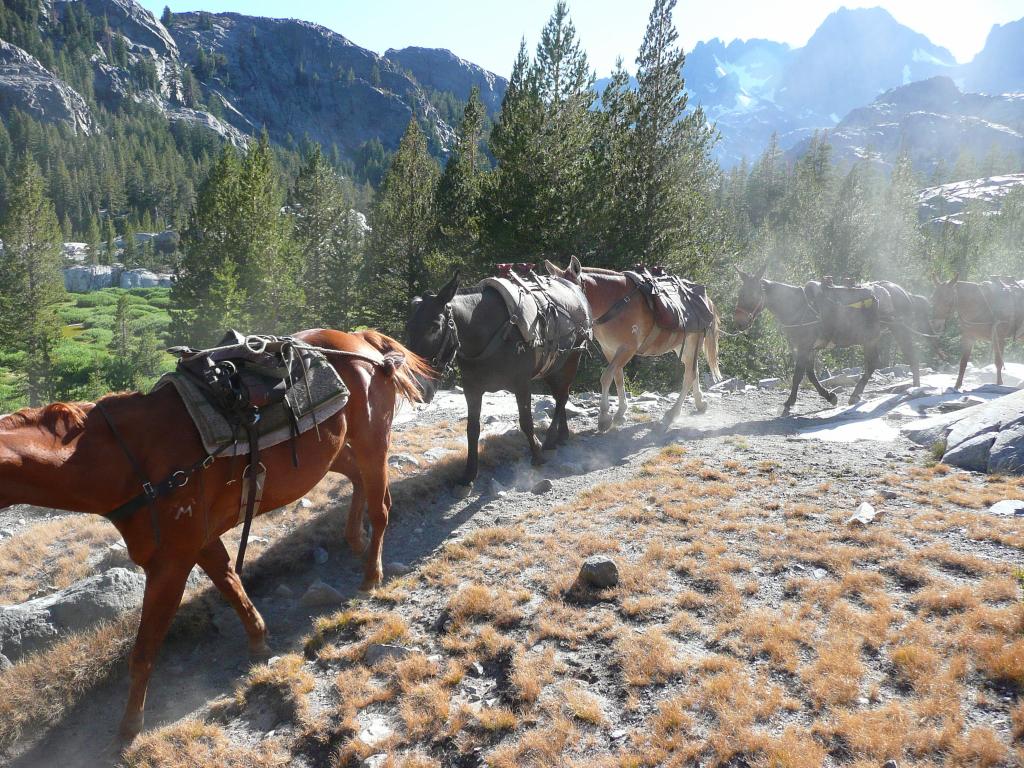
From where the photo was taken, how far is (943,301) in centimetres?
1324

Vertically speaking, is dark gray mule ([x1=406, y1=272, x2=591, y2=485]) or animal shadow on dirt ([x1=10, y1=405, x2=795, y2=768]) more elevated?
dark gray mule ([x1=406, y1=272, x2=591, y2=485])

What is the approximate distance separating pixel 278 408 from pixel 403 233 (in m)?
27.7

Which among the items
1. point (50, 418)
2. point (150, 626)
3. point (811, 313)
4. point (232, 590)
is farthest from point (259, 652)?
point (811, 313)

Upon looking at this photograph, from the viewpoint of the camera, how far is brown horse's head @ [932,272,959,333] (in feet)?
43.0

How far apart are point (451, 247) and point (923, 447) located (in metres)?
20.5

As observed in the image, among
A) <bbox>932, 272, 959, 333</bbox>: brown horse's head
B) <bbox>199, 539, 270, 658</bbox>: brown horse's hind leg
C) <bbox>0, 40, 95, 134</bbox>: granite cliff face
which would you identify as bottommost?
<bbox>199, 539, 270, 658</bbox>: brown horse's hind leg

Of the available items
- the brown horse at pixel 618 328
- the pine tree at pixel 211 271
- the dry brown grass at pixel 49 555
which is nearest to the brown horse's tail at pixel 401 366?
the dry brown grass at pixel 49 555

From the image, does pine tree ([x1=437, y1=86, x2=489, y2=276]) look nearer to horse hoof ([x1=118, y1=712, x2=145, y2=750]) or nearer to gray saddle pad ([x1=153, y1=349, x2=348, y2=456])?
gray saddle pad ([x1=153, y1=349, x2=348, y2=456])

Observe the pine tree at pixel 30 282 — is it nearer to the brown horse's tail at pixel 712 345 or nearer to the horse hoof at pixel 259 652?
the brown horse's tail at pixel 712 345

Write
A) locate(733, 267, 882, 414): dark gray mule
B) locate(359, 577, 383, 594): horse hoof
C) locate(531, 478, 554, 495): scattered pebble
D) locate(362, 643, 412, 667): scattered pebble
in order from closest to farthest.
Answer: locate(362, 643, 412, 667): scattered pebble, locate(359, 577, 383, 594): horse hoof, locate(531, 478, 554, 495): scattered pebble, locate(733, 267, 882, 414): dark gray mule

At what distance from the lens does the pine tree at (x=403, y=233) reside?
2747 centimetres

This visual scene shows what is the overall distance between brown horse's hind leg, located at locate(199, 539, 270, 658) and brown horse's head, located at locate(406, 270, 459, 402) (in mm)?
2251

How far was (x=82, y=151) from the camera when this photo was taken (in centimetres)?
11900

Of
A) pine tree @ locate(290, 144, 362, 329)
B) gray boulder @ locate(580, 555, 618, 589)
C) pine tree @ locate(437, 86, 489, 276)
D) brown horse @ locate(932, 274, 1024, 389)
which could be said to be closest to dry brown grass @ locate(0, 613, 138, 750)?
gray boulder @ locate(580, 555, 618, 589)
